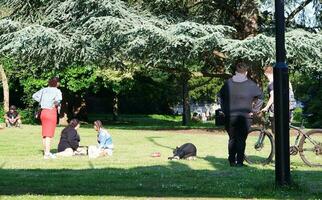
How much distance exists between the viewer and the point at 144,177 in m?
8.96

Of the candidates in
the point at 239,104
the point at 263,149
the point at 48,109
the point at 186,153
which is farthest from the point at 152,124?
the point at 239,104

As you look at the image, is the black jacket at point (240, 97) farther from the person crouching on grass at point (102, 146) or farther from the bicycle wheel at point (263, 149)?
the person crouching on grass at point (102, 146)

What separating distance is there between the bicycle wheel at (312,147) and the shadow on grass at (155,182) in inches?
45.5

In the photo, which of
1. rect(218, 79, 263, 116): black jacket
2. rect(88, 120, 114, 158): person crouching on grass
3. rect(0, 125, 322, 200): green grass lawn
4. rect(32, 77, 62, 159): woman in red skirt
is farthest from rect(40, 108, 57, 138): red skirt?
rect(218, 79, 263, 116): black jacket

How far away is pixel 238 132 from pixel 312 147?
156cm

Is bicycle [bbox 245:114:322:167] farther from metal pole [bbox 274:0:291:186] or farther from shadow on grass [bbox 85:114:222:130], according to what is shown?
shadow on grass [bbox 85:114:222:130]

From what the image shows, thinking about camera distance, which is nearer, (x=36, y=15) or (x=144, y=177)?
(x=144, y=177)

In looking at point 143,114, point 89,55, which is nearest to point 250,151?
point 89,55

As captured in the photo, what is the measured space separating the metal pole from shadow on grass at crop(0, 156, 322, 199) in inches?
9.0

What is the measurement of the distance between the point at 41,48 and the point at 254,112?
13936 millimetres

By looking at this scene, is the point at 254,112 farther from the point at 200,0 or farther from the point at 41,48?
the point at 200,0

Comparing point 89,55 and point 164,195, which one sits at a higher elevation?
point 89,55

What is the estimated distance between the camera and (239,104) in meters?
10.4

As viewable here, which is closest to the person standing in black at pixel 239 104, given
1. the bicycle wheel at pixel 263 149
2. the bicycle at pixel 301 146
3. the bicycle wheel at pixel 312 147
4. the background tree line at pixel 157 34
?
the bicycle at pixel 301 146
